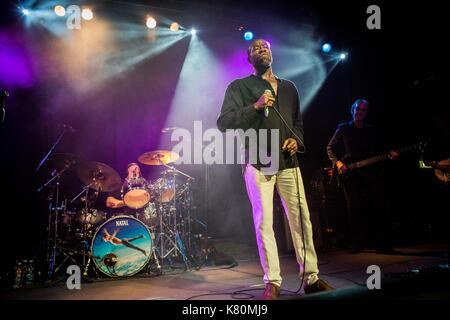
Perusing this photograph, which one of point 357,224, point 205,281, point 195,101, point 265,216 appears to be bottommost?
point 205,281

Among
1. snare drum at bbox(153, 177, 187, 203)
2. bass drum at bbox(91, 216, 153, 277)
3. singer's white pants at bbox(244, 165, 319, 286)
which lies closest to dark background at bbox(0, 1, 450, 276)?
snare drum at bbox(153, 177, 187, 203)

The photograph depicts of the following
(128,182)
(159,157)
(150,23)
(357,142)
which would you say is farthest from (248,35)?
(128,182)

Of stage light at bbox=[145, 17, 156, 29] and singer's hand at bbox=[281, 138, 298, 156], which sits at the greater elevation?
stage light at bbox=[145, 17, 156, 29]

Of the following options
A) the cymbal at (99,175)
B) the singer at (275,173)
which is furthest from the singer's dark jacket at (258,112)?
the cymbal at (99,175)

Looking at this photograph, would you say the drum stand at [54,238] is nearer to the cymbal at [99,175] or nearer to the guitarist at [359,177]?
the cymbal at [99,175]

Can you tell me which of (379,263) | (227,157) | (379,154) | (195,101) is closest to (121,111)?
(195,101)

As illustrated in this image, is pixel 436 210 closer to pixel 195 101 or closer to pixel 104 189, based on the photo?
pixel 195 101

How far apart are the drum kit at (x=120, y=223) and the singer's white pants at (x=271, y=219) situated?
8.42 feet

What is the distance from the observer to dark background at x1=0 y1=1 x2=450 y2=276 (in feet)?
19.7

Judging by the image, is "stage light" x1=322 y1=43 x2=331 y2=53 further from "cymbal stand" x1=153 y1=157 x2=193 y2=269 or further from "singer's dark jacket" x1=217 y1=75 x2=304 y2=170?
"singer's dark jacket" x1=217 y1=75 x2=304 y2=170

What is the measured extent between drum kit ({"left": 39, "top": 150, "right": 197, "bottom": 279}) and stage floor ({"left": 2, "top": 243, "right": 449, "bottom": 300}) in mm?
375

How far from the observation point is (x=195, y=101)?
809 cm

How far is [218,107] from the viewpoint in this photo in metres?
8.22

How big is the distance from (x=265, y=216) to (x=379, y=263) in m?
2.70
